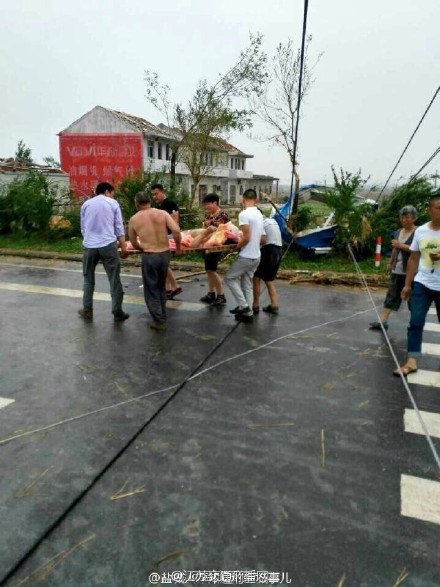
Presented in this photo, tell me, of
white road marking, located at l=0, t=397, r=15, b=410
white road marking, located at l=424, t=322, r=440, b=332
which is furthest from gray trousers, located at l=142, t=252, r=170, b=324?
white road marking, located at l=424, t=322, r=440, b=332

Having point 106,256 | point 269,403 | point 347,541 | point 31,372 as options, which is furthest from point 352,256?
point 347,541

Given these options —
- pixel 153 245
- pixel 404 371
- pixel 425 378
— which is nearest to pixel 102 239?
pixel 153 245

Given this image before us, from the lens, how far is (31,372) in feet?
14.4

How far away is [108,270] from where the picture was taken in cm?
626

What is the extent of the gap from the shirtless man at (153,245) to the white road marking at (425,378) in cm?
312

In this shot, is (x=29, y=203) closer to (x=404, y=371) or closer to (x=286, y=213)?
(x=286, y=213)

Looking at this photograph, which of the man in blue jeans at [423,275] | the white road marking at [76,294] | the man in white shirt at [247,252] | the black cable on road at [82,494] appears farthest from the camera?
the white road marking at [76,294]

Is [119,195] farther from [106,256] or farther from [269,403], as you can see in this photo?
[269,403]

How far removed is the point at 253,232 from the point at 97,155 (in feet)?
105

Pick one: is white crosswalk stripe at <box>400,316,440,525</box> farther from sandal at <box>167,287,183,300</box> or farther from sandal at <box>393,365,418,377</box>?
sandal at <box>167,287,183,300</box>

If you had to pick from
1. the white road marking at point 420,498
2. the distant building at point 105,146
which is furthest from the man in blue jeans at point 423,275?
the distant building at point 105,146

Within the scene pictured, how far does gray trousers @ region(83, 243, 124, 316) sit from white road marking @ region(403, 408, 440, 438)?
4045 millimetres

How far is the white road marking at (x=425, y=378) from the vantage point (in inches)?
170

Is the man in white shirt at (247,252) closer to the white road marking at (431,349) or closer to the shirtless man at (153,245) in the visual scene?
the shirtless man at (153,245)
